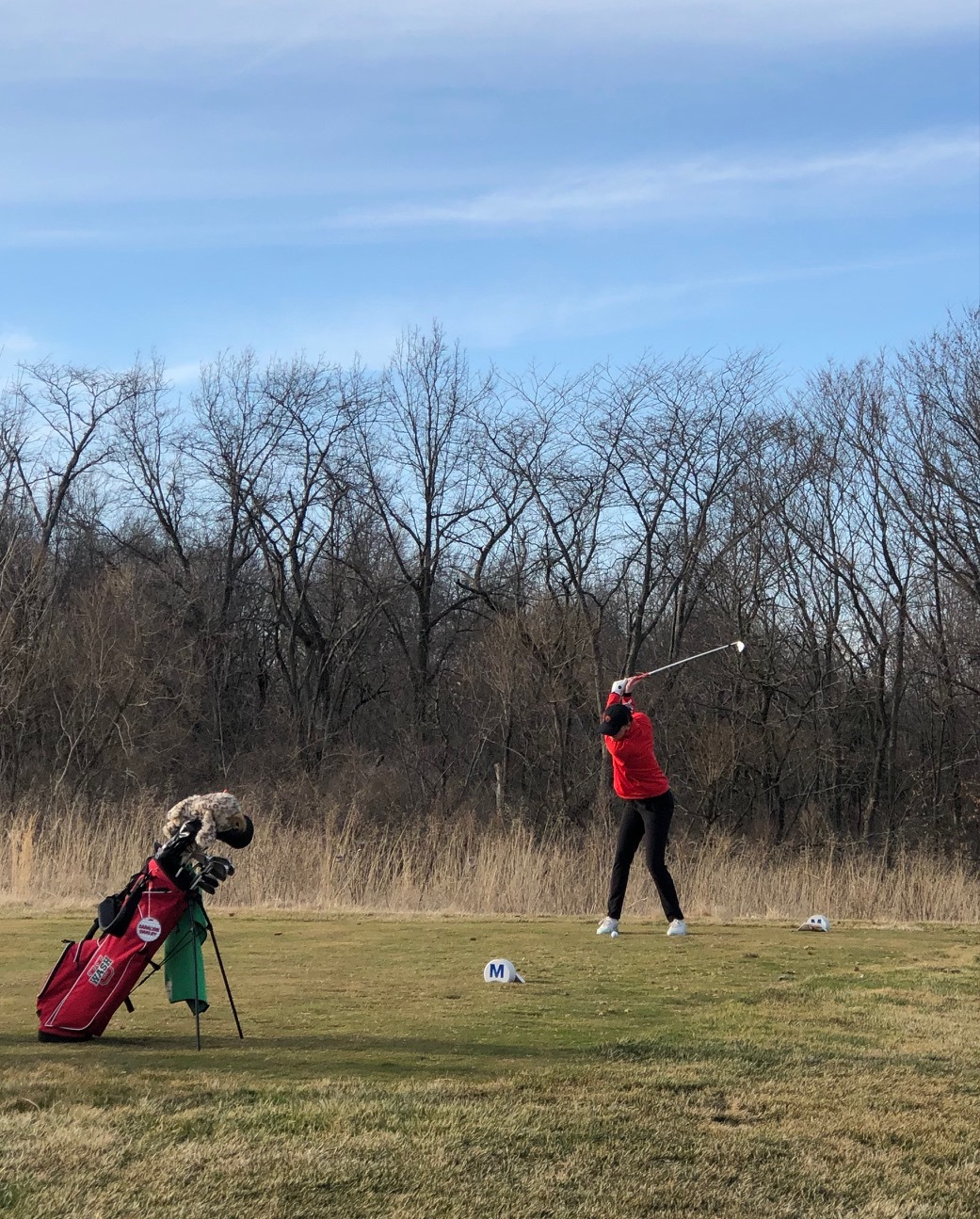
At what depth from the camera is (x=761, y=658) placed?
1194 inches

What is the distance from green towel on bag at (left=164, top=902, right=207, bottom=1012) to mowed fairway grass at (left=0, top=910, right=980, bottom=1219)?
217 millimetres

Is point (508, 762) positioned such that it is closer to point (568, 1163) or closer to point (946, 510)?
point (946, 510)

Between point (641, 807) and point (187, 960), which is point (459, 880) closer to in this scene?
point (641, 807)

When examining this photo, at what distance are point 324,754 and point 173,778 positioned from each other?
17.3 ft

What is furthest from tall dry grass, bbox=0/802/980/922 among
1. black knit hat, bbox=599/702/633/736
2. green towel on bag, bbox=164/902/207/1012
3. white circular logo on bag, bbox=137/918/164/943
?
white circular logo on bag, bbox=137/918/164/943

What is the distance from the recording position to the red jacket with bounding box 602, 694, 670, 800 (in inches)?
376

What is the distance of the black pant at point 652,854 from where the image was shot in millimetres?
9516

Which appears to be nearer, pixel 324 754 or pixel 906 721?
pixel 906 721

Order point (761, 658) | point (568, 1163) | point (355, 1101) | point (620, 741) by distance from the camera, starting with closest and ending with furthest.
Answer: point (568, 1163)
point (355, 1101)
point (620, 741)
point (761, 658)

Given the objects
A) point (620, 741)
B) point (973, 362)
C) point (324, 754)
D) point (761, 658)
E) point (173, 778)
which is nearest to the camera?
point (620, 741)

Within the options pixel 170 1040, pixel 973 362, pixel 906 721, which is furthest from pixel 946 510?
pixel 170 1040

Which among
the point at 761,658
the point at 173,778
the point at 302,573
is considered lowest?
the point at 173,778

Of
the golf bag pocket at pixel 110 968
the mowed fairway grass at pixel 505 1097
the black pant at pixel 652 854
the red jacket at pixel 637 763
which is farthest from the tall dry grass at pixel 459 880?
the golf bag pocket at pixel 110 968

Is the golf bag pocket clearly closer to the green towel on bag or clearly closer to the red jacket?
the green towel on bag
